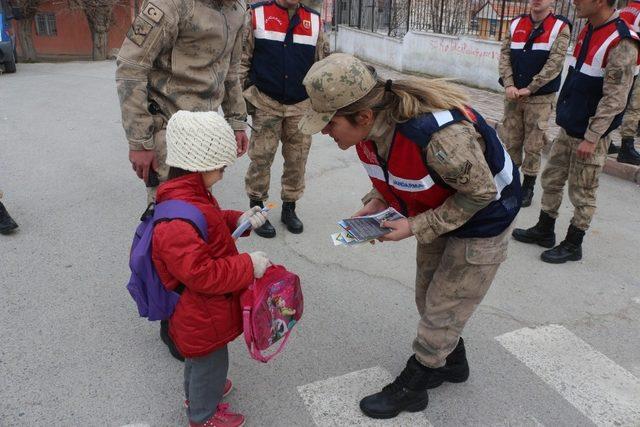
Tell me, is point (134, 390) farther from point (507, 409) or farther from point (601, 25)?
point (601, 25)

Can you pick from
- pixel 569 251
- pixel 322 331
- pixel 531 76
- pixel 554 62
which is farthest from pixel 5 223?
pixel 554 62

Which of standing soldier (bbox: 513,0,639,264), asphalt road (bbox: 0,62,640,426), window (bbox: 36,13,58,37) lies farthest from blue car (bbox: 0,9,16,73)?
standing soldier (bbox: 513,0,639,264)

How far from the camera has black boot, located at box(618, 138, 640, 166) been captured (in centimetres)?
596

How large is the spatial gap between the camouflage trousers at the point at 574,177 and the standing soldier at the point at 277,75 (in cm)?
199

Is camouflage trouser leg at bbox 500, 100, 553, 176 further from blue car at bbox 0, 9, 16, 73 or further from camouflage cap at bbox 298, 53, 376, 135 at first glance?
blue car at bbox 0, 9, 16, 73

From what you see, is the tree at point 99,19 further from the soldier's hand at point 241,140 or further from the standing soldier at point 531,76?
the soldier's hand at point 241,140

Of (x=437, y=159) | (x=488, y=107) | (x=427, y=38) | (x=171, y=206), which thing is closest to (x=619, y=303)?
(x=437, y=159)

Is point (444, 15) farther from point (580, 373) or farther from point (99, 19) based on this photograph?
point (99, 19)

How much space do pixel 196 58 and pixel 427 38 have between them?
9.83m

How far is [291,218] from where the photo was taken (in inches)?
180

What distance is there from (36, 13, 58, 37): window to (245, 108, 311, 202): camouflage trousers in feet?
75.4

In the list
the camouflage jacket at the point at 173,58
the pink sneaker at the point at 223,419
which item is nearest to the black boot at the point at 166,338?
the pink sneaker at the point at 223,419

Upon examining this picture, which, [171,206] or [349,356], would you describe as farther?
[349,356]

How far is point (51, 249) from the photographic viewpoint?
4102mm
